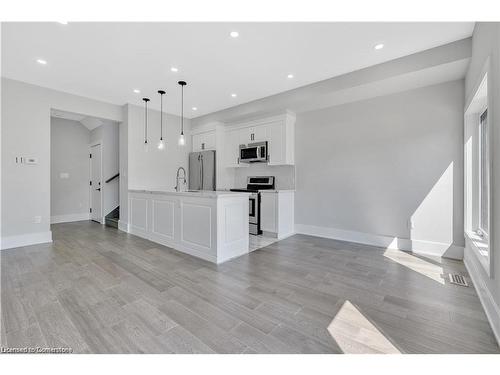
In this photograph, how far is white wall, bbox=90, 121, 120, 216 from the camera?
19.2 feet

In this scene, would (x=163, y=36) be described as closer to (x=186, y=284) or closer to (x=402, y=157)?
(x=186, y=284)

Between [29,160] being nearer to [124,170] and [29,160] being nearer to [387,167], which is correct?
[124,170]

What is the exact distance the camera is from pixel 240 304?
200 cm

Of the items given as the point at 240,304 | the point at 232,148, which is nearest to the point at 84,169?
the point at 232,148

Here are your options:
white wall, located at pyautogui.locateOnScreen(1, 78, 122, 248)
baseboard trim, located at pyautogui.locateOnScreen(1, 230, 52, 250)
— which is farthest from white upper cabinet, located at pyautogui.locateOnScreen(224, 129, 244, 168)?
baseboard trim, located at pyautogui.locateOnScreen(1, 230, 52, 250)

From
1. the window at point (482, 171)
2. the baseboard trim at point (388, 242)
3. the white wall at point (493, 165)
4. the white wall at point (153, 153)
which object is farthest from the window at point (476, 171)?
the white wall at point (153, 153)

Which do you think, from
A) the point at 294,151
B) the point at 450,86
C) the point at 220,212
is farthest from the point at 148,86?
the point at 450,86

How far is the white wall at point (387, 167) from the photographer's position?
3213 mm

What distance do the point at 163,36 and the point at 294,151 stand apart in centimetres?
317

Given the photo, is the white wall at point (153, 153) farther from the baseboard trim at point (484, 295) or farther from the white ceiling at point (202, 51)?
the baseboard trim at point (484, 295)

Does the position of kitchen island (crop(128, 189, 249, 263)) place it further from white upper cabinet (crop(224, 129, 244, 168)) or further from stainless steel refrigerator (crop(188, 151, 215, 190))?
white upper cabinet (crop(224, 129, 244, 168))

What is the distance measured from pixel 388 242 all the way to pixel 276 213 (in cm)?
→ 198
